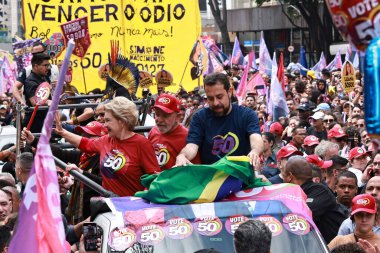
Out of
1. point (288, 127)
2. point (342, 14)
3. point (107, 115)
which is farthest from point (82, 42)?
point (342, 14)

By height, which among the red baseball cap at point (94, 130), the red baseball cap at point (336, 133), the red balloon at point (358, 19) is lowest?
the red baseball cap at point (336, 133)

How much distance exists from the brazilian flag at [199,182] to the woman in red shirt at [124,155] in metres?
0.71

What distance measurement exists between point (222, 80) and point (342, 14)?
365 cm

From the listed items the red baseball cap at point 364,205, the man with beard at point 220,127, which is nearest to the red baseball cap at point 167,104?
the man with beard at point 220,127

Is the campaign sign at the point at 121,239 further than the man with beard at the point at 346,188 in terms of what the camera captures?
No

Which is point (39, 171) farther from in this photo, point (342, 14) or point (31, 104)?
point (31, 104)

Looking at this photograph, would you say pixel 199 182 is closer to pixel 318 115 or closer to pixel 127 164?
pixel 127 164

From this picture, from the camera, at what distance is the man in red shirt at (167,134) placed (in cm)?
745

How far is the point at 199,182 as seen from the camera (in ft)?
20.4

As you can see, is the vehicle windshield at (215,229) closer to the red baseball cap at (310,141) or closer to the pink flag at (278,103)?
the red baseball cap at (310,141)

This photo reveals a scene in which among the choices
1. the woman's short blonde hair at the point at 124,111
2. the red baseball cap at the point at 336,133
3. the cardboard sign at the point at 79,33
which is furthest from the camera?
the cardboard sign at the point at 79,33

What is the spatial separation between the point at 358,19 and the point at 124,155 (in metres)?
3.77

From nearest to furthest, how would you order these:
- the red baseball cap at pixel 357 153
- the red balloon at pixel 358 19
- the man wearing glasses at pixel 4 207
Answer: the red balloon at pixel 358 19 < the man wearing glasses at pixel 4 207 < the red baseball cap at pixel 357 153

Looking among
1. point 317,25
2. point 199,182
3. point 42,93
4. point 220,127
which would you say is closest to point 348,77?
point 42,93
